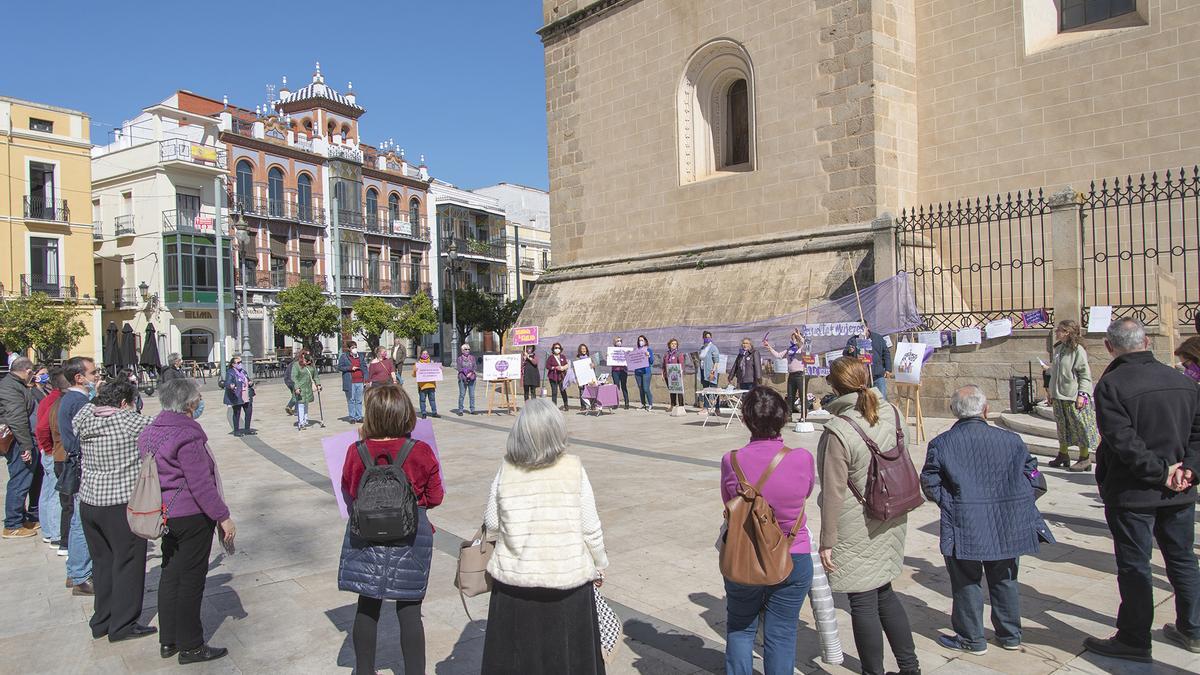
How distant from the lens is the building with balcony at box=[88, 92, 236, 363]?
3631cm

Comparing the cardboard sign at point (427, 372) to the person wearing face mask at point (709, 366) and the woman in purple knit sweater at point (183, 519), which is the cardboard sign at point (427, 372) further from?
the woman in purple knit sweater at point (183, 519)

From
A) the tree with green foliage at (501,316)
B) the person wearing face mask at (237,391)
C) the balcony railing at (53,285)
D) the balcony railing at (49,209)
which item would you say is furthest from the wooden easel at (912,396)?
the tree with green foliage at (501,316)

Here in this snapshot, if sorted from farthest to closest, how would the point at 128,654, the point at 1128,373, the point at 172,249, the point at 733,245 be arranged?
the point at 172,249 → the point at 733,245 → the point at 128,654 → the point at 1128,373

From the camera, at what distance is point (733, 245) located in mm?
16219

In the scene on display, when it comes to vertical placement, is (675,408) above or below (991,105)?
below

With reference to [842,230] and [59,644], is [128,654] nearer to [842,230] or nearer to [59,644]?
[59,644]

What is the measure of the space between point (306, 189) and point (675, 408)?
36.0m

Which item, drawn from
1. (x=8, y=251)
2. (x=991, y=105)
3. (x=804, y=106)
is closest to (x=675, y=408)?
(x=804, y=106)

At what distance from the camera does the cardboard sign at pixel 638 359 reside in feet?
50.7

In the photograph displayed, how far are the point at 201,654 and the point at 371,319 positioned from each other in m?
36.8

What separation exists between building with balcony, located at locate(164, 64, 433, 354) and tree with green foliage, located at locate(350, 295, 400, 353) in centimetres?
115

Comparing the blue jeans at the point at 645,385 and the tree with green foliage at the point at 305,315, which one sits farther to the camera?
the tree with green foliage at the point at 305,315

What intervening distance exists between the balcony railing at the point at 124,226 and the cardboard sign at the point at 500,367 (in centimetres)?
2905

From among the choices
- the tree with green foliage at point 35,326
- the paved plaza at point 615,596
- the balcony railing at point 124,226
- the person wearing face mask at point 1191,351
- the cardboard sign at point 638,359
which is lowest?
the paved plaza at point 615,596
